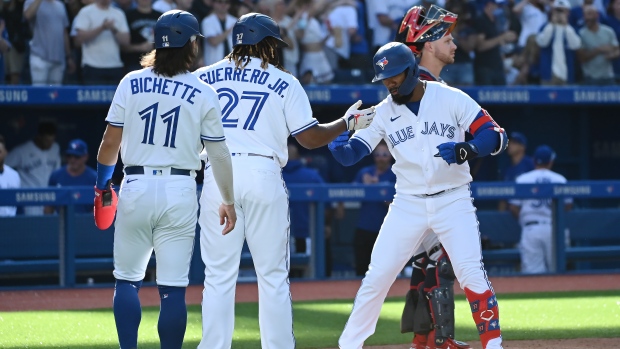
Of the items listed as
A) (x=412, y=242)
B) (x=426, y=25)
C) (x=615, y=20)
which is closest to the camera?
(x=412, y=242)

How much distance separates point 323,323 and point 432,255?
2.01 m

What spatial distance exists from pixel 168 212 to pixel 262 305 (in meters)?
0.66

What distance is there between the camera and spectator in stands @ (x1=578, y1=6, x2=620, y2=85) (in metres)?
12.5

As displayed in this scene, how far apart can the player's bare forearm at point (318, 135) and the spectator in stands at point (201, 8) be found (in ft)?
21.2

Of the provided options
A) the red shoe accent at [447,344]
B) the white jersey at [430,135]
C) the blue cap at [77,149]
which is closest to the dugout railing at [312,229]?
the blue cap at [77,149]

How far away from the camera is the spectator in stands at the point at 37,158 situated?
35.3 feet

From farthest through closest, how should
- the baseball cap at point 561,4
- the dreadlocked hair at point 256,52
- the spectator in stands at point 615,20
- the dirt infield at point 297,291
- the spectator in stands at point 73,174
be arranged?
Answer: the spectator in stands at point 615,20, the baseball cap at point 561,4, the spectator in stands at point 73,174, the dirt infield at point 297,291, the dreadlocked hair at point 256,52

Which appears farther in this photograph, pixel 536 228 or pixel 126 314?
pixel 536 228

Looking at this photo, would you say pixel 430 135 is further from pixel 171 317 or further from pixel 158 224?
pixel 171 317

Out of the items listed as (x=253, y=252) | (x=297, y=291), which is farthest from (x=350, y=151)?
(x=297, y=291)

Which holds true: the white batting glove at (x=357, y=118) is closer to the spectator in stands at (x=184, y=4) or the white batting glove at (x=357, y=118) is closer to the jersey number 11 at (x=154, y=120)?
the jersey number 11 at (x=154, y=120)

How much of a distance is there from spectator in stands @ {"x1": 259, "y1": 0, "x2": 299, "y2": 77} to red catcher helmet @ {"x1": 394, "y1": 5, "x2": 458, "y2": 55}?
560 centimetres

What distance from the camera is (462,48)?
11.8 meters

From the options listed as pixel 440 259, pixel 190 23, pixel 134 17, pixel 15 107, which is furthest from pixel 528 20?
pixel 190 23
